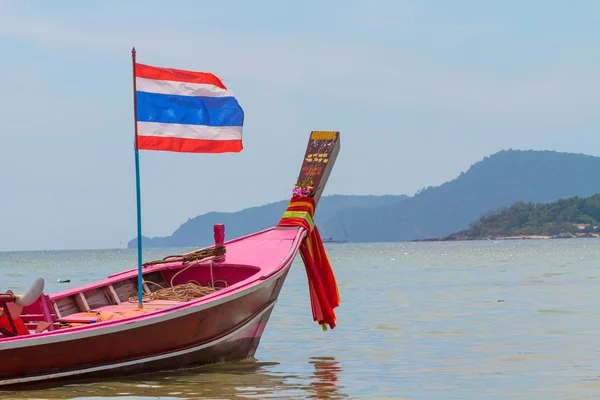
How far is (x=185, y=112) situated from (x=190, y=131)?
0.25 m

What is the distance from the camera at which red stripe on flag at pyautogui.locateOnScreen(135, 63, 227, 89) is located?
12.6m

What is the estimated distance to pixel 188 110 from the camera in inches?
508

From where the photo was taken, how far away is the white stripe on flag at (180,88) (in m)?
12.6

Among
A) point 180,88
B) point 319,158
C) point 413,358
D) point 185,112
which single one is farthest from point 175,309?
point 319,158

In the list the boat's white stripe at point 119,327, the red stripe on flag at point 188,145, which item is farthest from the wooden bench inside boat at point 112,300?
the red stripe on flag at point 188,145

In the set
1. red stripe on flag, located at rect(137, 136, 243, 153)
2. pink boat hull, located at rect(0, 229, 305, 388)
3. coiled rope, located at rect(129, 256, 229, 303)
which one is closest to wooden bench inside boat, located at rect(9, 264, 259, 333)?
coiled rope, located at rect(129, 256, 229, 303)

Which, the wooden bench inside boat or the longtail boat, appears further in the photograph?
the wooden bench inside boat

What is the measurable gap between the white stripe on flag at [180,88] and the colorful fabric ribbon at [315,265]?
9.84 ft

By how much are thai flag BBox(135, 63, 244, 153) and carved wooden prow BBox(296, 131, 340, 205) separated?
314 cm

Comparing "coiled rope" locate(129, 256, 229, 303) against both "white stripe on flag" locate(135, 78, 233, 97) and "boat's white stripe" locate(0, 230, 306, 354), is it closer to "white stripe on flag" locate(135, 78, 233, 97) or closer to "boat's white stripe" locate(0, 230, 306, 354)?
"boat's white stripe" locate(0, 230, 306, 354)

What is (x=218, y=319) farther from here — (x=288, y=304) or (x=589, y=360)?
(x=288, y=304)

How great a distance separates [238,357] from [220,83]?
3.79 metres

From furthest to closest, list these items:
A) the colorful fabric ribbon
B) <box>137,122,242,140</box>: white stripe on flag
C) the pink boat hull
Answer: the colorful fabric ribbon → <box>137,122,242,140</box>: white stripe on flag → the pink boat hull

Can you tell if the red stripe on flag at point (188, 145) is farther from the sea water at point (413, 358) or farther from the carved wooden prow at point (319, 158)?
the carved wooden prow at point (319, 158)
